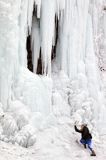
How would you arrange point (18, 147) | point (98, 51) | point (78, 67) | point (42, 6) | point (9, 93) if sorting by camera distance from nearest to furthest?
point (18, 147)
point (9, 93)
point (42, 6)
point (78, 67)
point (98, 51)

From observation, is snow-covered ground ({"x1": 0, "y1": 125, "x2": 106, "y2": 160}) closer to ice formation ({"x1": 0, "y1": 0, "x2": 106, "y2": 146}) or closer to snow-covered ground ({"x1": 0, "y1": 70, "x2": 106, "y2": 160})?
snow-covered ground ({"x1": 0, "y1": 70, "x2": 106, "y2": 160})

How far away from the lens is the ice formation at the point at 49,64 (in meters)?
12.2

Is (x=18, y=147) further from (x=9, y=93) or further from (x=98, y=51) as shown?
(x=98, y=51)

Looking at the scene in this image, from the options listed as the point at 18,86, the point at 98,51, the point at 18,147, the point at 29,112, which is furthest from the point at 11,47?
the point at 98,51

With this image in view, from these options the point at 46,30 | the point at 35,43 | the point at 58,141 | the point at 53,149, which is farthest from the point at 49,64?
the point at 53,149

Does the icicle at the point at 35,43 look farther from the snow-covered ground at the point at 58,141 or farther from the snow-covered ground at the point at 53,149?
the snow-covered ground at the point at 53,149

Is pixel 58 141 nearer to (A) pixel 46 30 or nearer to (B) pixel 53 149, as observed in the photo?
(B) pixel 53 149

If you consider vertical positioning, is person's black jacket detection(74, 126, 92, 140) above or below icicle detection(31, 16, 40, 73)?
below

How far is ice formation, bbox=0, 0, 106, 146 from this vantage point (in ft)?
40.1

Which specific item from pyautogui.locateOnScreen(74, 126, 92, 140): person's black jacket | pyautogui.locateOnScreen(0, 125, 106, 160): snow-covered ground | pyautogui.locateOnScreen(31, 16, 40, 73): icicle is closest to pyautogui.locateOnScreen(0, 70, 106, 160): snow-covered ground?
pyautogui.locateOnScreen(0, 125, 106, 160): snow-covered ground

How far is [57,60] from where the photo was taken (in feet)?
50.1

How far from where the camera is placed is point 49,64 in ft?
46.6

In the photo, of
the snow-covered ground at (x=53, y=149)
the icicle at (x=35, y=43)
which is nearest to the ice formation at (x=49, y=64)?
the icicle at (x=35, y=43)

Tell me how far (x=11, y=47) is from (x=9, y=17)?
839mm
